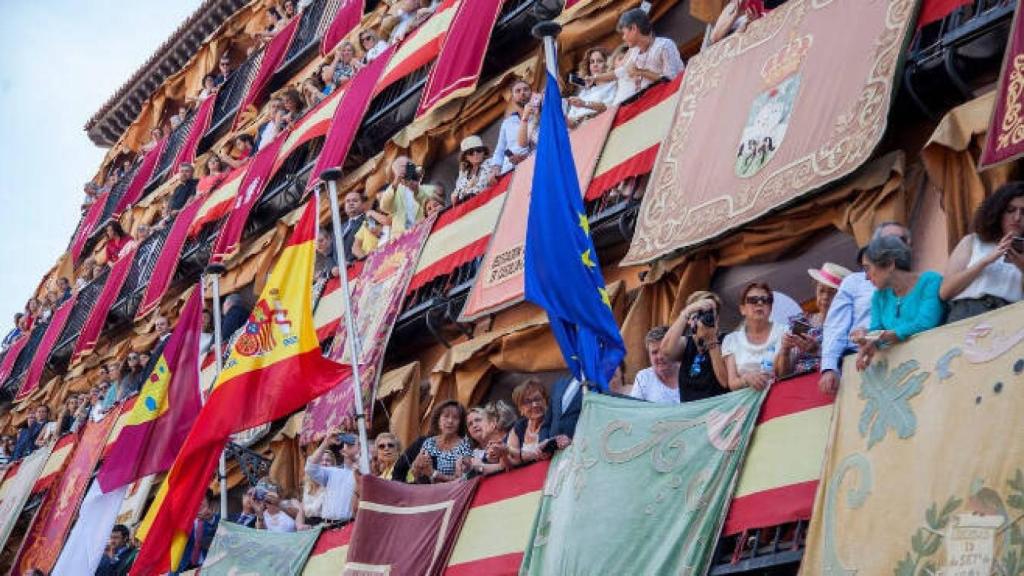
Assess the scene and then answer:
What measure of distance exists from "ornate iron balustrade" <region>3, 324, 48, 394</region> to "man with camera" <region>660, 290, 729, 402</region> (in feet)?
78.7

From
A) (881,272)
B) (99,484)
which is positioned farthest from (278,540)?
(881,272)

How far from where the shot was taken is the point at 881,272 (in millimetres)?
7488

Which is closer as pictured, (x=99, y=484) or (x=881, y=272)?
(x=881, y=272)

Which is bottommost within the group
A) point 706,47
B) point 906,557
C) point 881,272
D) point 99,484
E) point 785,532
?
point 906,557

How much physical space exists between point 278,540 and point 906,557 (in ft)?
23.5

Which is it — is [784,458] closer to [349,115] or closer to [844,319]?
[844,319]

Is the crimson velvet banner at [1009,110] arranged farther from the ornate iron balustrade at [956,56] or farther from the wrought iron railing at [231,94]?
the wrought iron railing at [231,94]

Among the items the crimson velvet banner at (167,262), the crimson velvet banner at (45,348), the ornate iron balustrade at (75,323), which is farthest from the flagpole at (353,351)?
the crimson velvet banner at (45,348)

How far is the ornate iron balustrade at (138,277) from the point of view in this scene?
2536 cm

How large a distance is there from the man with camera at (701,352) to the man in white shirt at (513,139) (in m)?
5.01

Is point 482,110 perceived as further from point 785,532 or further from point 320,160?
point 785,532

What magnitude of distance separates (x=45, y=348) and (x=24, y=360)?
2.60m

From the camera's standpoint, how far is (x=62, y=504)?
21.7 meters

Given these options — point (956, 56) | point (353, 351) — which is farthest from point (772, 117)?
point (353, 351)
